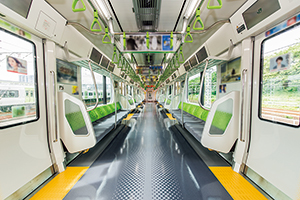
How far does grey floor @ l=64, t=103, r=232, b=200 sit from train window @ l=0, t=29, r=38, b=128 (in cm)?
146

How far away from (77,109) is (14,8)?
1704mm

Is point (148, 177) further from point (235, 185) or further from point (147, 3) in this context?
point (147, 3)

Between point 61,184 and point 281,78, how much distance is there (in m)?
3.96

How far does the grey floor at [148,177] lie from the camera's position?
169cm

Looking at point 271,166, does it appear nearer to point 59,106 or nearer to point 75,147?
point 75,147

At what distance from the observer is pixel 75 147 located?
2.36m

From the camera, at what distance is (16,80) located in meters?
1.78

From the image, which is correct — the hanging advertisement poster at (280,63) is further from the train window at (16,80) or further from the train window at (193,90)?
the train window at (193,90)

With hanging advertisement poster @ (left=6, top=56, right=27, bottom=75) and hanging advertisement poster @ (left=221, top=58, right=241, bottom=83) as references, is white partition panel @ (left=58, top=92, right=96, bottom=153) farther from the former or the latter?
hanging advertisement poster @ (left=221, top=58, right=241, bottom=83)

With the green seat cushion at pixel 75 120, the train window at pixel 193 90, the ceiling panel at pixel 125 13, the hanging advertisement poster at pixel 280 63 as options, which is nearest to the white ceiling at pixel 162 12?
the ceiling panel at pixel 125 13

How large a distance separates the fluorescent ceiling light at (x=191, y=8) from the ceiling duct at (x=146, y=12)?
717 millimetres

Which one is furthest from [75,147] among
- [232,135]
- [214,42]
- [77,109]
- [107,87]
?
[107,87]

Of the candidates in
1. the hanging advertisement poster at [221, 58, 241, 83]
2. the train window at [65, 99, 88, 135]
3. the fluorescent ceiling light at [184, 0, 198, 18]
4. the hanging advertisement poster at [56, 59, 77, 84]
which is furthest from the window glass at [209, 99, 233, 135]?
the hanging advertisement poster at [56, 59, 77, 84]

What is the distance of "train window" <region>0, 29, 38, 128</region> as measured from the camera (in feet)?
5.27
